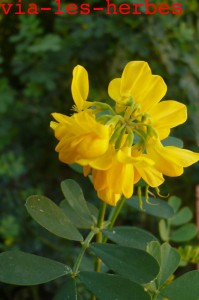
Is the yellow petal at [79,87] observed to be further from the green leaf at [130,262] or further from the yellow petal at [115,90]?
the green leaf at [130,262]

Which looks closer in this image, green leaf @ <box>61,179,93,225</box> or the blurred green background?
green leaf @ <box>61,179,93,225</box>

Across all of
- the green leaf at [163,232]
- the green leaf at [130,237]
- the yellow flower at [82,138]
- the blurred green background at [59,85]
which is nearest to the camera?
the yellow flower at [82,138]

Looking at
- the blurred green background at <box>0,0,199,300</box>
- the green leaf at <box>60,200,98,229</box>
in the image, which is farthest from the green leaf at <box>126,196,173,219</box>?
the blurred green background at <box>0,0,199,300</box>

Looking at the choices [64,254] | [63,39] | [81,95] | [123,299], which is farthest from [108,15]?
[123,299]

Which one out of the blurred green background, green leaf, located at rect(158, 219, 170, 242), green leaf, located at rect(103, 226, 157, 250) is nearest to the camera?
green leaf, located at rect(103, 226, 157, 250)

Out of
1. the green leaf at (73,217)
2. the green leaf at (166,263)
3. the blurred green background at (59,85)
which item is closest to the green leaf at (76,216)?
the green leaf at (73,217)

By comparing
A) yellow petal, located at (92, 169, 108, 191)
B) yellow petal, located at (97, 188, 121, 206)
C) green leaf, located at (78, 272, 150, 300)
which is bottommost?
green leaf, located at (78, 272, 150, 300)

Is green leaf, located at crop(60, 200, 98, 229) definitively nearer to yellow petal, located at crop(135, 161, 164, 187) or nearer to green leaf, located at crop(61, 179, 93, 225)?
green leaf, located at crop(61, 179, 93, 225)
